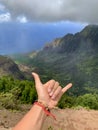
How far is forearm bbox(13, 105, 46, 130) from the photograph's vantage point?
3359 mm

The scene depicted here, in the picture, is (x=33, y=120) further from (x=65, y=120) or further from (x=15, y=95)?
(x=15, y=95)

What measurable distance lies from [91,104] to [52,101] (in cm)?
4824

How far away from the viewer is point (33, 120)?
3.38 metres

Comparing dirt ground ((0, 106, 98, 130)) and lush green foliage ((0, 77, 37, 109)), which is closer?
dirt ground ((0, 106, 98, 130))

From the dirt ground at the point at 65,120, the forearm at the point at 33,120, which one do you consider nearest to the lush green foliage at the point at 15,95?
the dirt ground at the point at 65,120

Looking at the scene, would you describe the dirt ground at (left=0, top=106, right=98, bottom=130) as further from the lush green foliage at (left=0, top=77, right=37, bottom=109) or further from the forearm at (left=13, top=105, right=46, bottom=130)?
the forearm at (left=13, top=105, right=46, bottom=130)

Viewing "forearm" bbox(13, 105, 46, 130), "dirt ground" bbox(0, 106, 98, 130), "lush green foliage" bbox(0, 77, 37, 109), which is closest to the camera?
"forearm" bbox(13, 105, 46, 130)

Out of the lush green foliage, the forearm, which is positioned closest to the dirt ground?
the lush green foliage

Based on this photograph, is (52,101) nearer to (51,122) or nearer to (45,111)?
(45,111)

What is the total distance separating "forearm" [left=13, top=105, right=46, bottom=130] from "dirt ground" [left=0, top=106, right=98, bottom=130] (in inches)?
633

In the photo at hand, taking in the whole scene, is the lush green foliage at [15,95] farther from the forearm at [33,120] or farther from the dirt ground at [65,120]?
the forearm at [33,120]

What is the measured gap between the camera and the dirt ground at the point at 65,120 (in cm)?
2128

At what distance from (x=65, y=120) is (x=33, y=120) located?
1999 centimetres

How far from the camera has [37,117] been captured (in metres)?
3.42
